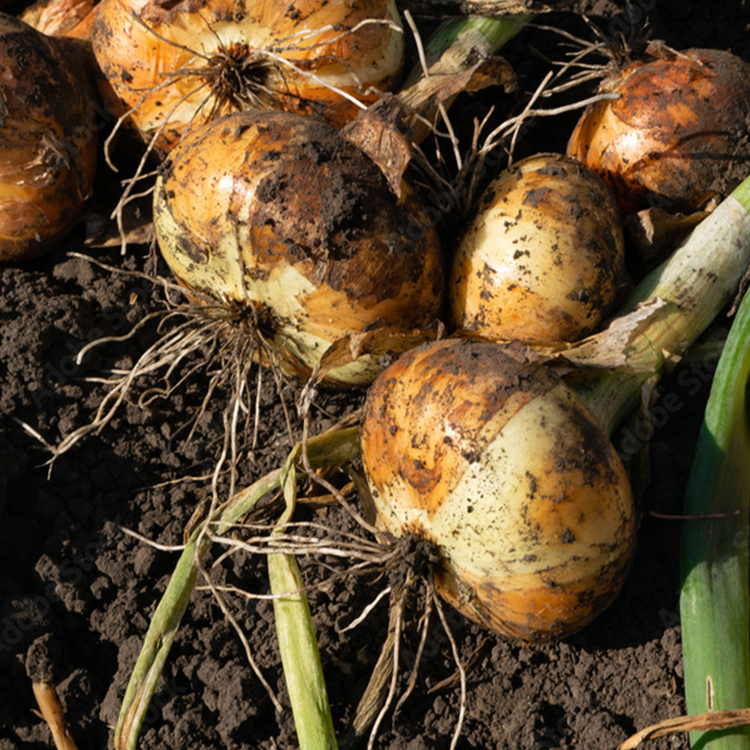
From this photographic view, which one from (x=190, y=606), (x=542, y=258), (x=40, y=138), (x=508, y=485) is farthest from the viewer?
(x=40, y=138)

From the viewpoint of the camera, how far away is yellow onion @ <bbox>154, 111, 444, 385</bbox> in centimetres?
146

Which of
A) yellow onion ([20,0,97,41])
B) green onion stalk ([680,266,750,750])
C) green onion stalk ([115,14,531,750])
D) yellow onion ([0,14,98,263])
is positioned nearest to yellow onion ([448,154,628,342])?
green onion stalk ([680,266,750,750])

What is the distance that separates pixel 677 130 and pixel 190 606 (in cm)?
161

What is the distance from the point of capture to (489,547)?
1.33 meters

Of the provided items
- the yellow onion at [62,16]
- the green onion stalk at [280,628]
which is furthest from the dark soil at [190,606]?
the yellow onion at [62,16]

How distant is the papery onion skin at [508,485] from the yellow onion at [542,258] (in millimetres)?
191

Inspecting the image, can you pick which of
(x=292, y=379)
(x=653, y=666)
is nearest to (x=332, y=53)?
(x=292, y=379)

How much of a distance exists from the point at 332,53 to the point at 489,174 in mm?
618

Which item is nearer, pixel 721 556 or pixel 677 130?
pixel 721 556

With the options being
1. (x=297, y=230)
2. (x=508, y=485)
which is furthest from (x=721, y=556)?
(x=297, y=230)

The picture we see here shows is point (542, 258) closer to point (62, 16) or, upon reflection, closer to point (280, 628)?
point (280, 628)

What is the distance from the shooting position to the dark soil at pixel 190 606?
62.2 inches

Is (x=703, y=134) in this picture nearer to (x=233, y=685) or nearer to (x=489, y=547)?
(x=489, y=547)

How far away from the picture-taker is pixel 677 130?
5.78ft
